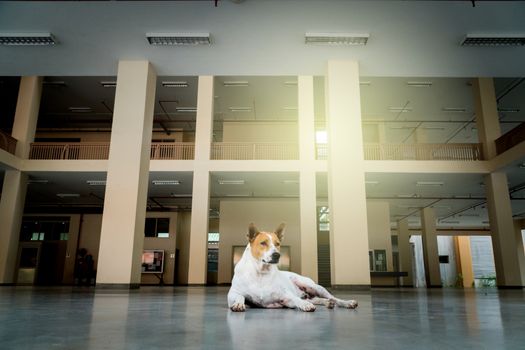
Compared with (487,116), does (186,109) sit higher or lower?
higher

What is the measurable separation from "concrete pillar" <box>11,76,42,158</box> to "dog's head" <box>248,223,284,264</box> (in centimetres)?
1790

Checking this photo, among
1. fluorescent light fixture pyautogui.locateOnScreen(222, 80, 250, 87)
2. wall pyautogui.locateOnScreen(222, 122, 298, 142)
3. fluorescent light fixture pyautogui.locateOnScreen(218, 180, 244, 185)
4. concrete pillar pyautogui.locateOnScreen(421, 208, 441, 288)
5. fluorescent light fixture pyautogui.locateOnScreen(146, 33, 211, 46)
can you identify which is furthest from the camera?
concrete pillar pyautogui.locateOnScreen(421, 208, 441, 288)

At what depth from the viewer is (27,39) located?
8922mm

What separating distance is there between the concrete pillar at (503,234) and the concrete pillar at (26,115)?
72.0 feet

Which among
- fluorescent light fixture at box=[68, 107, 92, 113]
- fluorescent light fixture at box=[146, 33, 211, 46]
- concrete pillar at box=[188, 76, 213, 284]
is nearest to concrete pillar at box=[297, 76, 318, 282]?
concrete pillar at box=[188, 76, 213, 284]

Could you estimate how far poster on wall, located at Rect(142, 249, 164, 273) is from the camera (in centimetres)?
2722

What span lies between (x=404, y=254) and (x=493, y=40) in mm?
25097

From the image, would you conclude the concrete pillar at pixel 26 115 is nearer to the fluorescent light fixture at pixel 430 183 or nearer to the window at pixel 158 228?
the window at pixel 158 228

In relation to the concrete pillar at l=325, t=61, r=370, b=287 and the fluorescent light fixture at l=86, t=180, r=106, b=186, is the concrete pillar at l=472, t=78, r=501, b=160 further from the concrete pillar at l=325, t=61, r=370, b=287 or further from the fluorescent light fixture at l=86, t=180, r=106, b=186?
the fluorescent light fixture at l=86, t=180, r=106, b=186

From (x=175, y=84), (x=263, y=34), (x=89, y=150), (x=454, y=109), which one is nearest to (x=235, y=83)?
(x=175, y=84)

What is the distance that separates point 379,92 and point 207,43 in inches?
550

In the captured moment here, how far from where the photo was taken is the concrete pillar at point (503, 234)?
654 inches

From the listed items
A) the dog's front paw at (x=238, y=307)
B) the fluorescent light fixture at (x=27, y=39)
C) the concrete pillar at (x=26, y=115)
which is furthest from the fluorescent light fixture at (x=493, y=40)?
the concrete pillar at (x=26, y=115)

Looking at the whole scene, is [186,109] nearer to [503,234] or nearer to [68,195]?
[68,195]
